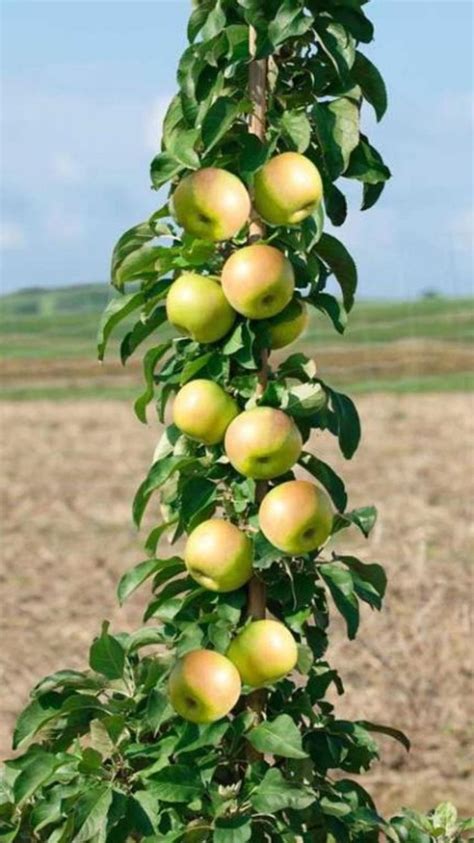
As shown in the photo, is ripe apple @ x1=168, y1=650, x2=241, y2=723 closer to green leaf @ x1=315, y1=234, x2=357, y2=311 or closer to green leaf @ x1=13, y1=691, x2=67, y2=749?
green leaf @ x1=13, y1=691, x2=67, y2=749

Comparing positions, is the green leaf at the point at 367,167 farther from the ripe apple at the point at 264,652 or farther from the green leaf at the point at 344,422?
the ripe apple at the point at 264,652

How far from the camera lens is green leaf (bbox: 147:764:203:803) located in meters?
2.18

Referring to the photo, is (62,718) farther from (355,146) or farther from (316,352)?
(316,352)

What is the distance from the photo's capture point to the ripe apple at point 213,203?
7.12 ft

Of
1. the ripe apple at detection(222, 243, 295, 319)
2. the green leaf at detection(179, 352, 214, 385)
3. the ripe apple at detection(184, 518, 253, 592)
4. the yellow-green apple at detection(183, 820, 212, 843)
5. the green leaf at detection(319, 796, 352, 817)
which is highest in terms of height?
the ripe apple at detection(222, 243, 295, 319)

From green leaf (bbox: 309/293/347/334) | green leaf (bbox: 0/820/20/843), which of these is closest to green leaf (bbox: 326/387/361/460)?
green leaf (bbox: 309/293/347/334)

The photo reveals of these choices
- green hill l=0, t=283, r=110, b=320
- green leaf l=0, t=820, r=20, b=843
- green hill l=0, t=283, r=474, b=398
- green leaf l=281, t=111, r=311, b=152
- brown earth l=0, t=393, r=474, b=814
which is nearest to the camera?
green leaf l=281, t=111, r=311, b=152

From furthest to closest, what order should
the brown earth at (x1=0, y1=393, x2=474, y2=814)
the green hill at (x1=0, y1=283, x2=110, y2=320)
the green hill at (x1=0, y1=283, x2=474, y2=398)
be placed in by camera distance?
the green hill at (x1=0, y1=283, x2=110, y2=320) < the green hill at (x1=0, y1=283, x2=474, y2=398) < the brown earth at (x1=0, y1=393, x2=474, y2=814)

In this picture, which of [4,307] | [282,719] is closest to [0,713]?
[282,719]

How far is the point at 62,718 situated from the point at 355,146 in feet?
3.41

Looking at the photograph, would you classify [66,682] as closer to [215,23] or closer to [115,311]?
[115,311]

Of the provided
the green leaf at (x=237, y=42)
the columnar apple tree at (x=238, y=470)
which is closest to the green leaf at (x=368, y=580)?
the columnar apple tree at (x=238, y=470)

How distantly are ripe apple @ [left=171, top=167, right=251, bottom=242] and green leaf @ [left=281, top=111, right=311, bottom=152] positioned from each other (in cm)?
10

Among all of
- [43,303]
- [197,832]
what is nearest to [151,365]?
[197,832]
